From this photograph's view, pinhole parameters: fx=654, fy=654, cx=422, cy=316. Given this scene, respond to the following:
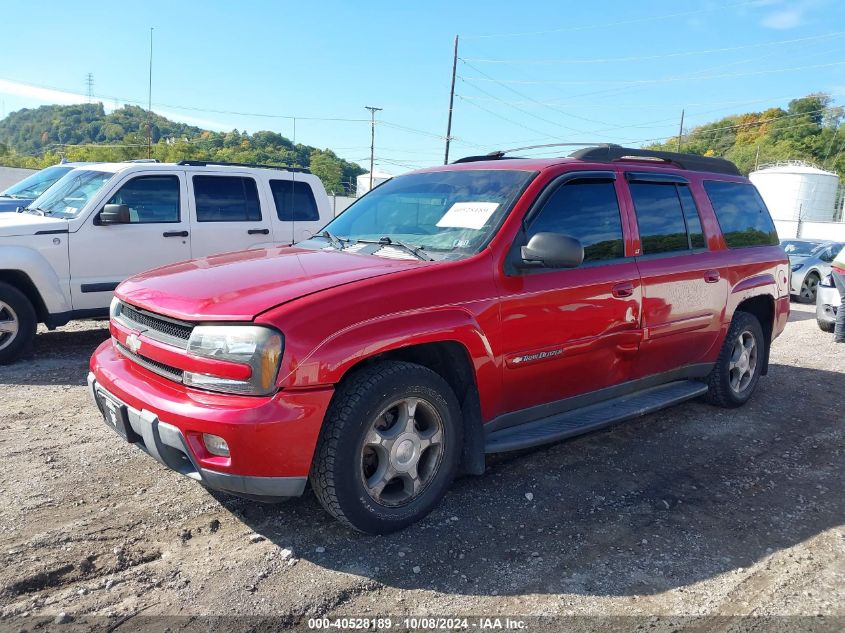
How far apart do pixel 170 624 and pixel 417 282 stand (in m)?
1.81

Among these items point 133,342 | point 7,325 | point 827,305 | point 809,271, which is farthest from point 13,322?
point 809,271

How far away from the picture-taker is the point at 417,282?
324 cm

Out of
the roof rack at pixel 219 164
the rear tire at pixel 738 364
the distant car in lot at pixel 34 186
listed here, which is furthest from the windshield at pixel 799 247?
the distant car in lot at pixel 34 186

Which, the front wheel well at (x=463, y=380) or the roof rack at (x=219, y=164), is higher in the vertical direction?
the roof rack at (x=219, y=164)

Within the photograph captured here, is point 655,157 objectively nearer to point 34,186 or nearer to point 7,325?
point 7,325

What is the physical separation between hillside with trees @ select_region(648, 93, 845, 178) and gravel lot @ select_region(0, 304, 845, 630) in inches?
2709

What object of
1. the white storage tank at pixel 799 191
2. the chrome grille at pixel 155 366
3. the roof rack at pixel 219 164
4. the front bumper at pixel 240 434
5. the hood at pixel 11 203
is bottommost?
the front bumper at pixel 240 434

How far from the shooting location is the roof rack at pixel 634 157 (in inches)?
173

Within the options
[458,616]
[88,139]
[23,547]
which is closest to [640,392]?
[458,616]

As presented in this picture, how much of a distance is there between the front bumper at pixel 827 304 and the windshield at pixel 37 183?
11.2m

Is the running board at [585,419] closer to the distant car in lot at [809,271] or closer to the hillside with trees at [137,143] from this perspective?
the distant car in lot at [809,271]

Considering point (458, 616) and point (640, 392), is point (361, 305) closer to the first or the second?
point (458, 616)

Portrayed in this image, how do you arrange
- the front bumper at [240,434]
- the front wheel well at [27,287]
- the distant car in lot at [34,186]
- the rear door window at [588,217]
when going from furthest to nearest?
the distant car in lot at [34,186]
the front wheel well at [27,287]
the rear door window at [588,217]
the front bumper at [240,434]

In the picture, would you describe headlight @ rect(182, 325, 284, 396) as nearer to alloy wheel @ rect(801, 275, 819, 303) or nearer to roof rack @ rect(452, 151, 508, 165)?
roof rack @ rect(452, 151, 508, 165)
